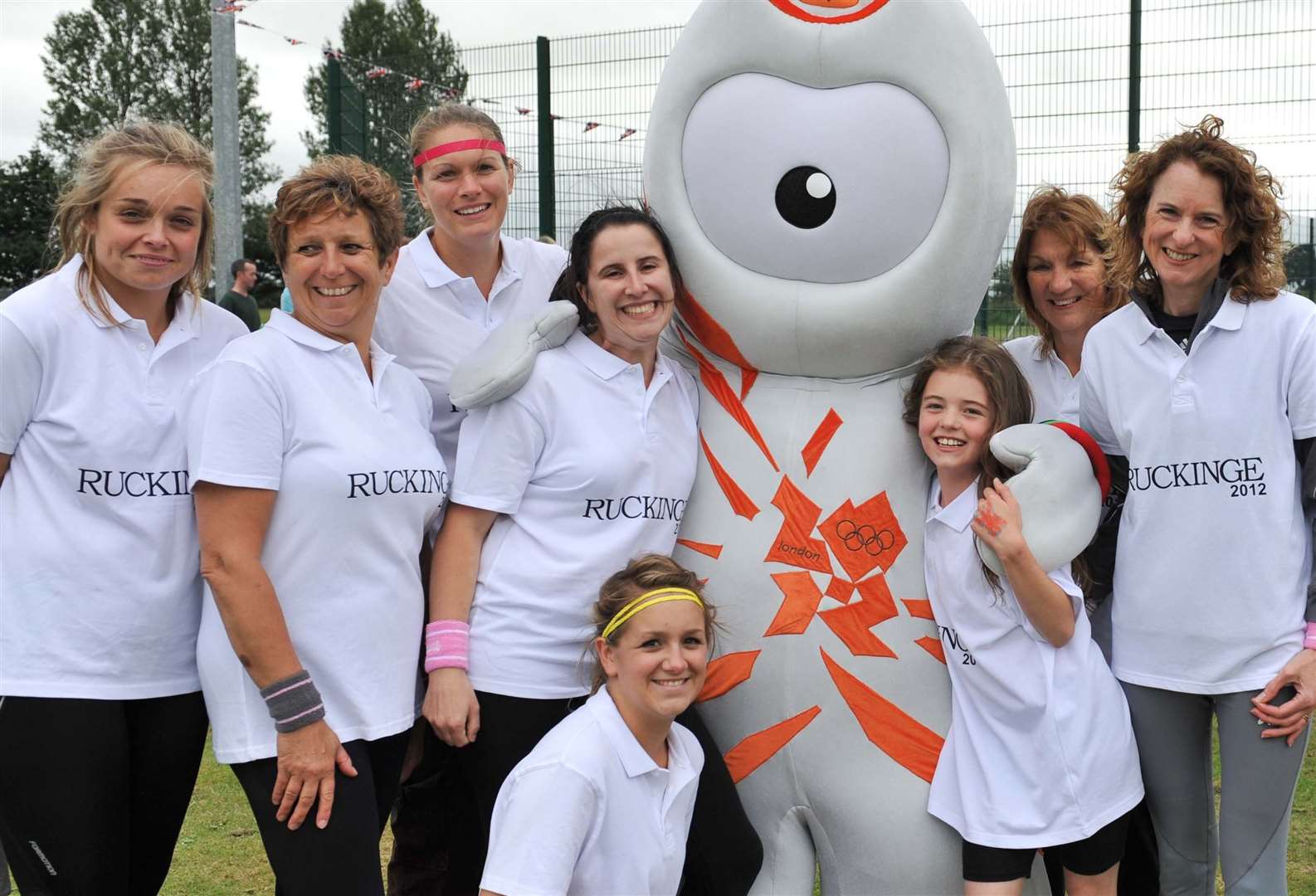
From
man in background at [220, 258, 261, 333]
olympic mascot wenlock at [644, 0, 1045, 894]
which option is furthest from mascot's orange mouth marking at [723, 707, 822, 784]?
man in background at [220, 258, 261, 333]

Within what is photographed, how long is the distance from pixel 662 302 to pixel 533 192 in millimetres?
5211

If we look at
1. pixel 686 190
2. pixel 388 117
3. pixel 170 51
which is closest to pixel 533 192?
pixel 388 117

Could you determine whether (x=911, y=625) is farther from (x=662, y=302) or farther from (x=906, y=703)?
(x=662, y=302)

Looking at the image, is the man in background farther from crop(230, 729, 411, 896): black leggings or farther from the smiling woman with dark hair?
crop(230, 729, 411, 896): black leggings

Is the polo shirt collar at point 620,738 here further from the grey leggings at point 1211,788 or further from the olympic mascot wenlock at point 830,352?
the grey leggings at point 1211,788

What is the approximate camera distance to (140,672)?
259 cm

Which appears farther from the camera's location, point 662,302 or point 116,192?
point 662,302

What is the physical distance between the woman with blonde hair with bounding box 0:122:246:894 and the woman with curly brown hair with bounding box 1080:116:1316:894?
1.90m

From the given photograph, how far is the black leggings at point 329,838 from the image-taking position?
2.55 m

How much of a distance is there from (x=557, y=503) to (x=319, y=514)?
0.52 m

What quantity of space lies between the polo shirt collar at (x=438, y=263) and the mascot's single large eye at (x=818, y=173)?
0.64 metres

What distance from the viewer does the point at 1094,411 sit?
297 cm

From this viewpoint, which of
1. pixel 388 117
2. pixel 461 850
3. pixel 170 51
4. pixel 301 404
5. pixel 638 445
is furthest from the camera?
pixel 170 51

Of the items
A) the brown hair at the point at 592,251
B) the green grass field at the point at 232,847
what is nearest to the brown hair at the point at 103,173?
the brown hair at the point at 592,251
